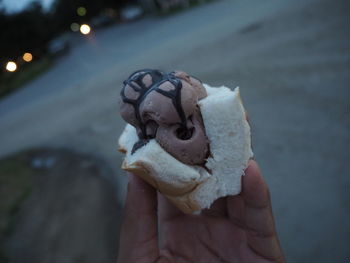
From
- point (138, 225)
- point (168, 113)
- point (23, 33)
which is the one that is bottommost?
point (138, 225)

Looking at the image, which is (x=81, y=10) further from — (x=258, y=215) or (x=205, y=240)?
(x=258, y=215)

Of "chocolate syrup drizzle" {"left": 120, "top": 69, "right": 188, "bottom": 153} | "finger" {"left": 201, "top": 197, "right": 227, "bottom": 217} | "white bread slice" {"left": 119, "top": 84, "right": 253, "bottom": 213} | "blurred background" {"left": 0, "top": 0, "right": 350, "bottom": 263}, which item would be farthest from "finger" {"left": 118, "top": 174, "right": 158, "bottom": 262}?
"blurred background" {"left": 0, "top": 0, "right": 350, "bottom": 263}

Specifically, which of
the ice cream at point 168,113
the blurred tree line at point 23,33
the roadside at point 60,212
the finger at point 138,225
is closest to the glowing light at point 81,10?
the blurred tree line at point 23,33

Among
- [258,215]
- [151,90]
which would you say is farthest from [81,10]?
[258,215]

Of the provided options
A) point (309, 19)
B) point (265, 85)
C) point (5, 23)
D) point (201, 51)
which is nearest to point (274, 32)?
point (309, 19)

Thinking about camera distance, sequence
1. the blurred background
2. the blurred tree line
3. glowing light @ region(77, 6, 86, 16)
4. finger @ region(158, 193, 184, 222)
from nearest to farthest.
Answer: finger @ region(158, 193, 184, 222) → the blurred background → the blurred tree line → glowing light @ region(77, 6, 86, 16)

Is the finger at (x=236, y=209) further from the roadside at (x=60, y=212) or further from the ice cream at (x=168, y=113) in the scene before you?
the roadside at (x=60, y=212)

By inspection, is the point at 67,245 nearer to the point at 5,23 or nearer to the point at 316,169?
the point at 316,169

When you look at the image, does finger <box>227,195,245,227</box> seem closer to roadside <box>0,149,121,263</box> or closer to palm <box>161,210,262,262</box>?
palm <box>161,210,262,262</box>
